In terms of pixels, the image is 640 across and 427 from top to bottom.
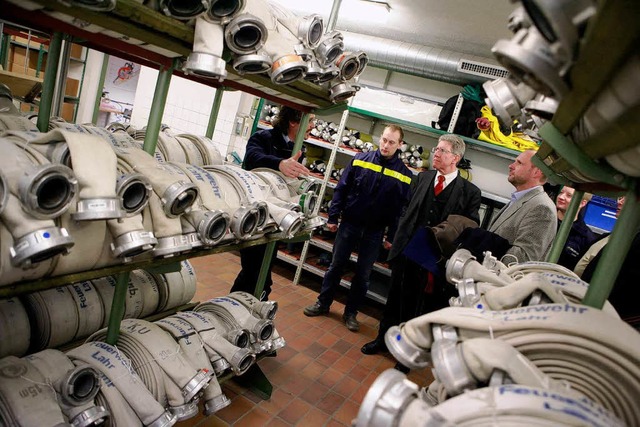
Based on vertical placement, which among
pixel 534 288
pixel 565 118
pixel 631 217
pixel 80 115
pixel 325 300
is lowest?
pixel 325 300

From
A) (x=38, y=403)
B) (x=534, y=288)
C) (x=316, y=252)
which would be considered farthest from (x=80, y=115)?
(x=534, y=288)

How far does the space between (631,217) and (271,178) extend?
5.89 ft

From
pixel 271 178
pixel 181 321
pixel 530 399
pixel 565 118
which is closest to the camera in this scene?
→ pixel 530 399

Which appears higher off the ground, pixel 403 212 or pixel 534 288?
pixel 534 288

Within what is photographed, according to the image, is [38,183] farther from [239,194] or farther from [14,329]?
[239,194]

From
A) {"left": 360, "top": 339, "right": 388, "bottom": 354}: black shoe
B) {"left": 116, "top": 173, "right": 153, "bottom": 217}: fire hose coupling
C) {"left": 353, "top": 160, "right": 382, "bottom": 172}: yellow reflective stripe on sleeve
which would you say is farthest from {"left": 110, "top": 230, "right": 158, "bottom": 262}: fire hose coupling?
{"left": 353, "top": 160, "right": 382, "bottom": 172}: yellow reflective stripe on sleeve

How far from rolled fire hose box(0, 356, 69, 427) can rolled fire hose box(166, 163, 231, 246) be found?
694 millimetres

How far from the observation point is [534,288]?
804 mm

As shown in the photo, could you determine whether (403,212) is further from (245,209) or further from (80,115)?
(80,115)

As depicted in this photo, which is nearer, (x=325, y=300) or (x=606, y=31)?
(x=606, y=31)

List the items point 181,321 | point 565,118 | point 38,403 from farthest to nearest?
point 181,321
point 38,403
point 565,118

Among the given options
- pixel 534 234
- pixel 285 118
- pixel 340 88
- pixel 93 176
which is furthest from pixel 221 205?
pixel 534 234

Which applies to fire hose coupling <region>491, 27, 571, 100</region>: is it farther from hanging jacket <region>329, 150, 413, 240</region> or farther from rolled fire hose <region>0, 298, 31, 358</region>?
hanging jacket <region>329, 150, 413, 240</region>

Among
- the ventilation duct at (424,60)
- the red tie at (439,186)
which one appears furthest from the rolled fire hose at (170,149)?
the ventilation duct at (424,60)
